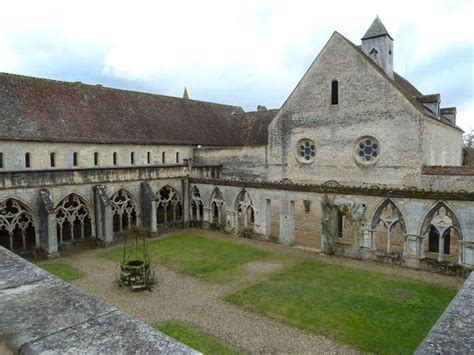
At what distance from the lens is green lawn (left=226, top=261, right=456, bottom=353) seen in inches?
370

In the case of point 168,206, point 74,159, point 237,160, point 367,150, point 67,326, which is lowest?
point 168,206

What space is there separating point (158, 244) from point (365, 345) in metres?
13.3

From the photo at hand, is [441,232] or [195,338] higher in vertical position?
Result: [441,232]

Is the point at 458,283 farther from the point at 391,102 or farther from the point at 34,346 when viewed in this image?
the point at 34,346

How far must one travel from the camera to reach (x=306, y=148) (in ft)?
83.1

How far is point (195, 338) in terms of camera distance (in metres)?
9.34

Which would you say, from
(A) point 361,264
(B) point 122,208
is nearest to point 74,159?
(B) point 122,208

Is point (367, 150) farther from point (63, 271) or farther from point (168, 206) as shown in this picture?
point (63, 271)

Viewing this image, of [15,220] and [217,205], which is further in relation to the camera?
[217,205]

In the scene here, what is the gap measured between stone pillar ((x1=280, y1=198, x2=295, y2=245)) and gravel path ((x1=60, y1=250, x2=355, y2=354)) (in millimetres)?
3411

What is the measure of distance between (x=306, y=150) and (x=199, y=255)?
11979 millimetres

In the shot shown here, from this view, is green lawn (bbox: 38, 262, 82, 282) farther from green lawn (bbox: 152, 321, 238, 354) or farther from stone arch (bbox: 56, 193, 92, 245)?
green lawn (bbox: 152, 321, 238, 354)

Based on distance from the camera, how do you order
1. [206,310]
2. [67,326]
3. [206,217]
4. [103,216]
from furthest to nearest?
1. [206,217]
2. [103,216]
3. [206,310]
4. [67,326]

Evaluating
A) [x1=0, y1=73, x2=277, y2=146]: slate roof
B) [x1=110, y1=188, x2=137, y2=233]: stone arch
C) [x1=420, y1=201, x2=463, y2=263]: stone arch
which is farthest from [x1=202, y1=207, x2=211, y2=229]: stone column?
[x1=420, y1=201, x2=463, y2=263]: stone arch
